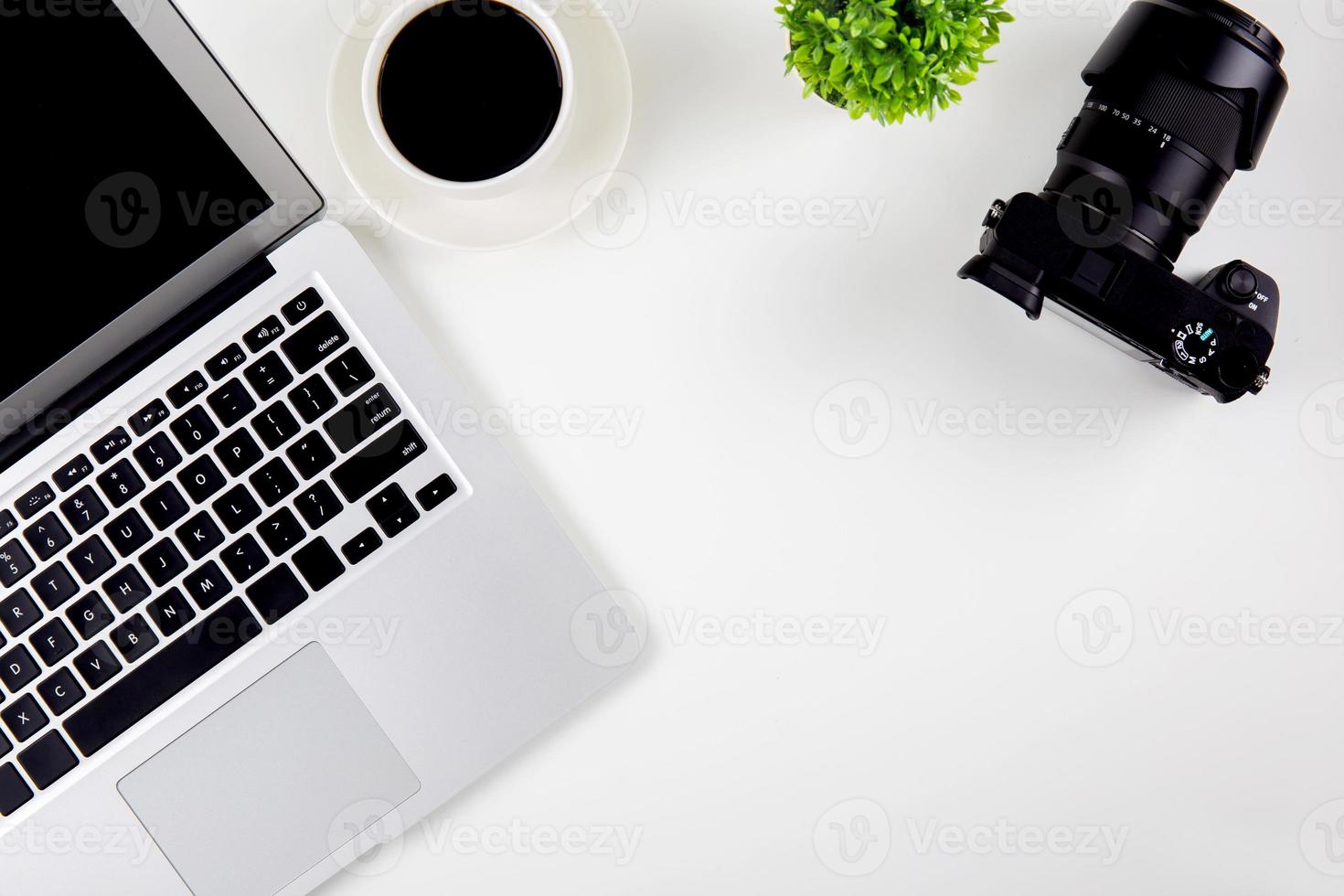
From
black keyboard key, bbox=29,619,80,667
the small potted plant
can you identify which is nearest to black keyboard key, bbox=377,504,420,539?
black keyboard key, bbox=29,619,80,667

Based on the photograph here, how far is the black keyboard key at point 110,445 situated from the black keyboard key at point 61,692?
0.13 m

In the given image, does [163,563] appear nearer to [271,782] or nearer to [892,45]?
[271,782]

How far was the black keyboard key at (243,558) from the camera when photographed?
1.84ft

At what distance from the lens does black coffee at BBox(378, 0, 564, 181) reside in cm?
56

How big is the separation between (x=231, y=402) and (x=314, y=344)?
2.4 inches

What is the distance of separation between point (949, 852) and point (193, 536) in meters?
0.53

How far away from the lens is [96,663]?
1.84 ft

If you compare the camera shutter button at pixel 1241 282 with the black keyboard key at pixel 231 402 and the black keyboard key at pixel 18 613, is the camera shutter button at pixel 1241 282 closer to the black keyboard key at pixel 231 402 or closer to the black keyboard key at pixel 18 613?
the black keyboard key at pixel 231 402

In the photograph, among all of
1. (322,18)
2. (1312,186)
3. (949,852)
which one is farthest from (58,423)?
(1312,186)

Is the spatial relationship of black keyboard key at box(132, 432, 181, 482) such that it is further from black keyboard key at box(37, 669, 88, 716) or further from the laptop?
black keyboard key at box(37, 669, 88, 716)

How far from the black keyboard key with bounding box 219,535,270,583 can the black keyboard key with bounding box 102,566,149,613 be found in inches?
2.0

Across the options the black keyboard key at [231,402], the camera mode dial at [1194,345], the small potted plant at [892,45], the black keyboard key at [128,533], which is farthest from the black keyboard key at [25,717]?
the camera mode dial at [1194,345]

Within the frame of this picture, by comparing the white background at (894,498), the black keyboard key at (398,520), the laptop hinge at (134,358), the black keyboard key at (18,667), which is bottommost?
the white background at (894,498)

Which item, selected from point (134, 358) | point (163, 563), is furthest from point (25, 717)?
point (134, 358)
